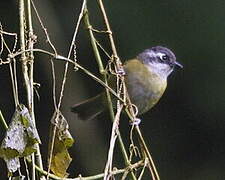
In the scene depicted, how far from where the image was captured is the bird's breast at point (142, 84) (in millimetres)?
4512

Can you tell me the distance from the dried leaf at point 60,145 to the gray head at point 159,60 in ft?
6.66

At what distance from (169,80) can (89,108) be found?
1596mm

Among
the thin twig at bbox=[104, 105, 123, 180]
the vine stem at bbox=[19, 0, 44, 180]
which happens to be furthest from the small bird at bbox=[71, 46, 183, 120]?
the thin twig at bbox=[104, 105, 123, 180]

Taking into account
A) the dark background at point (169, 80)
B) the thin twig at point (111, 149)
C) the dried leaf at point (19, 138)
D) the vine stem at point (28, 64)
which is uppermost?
the vine stem at point (28, 64)

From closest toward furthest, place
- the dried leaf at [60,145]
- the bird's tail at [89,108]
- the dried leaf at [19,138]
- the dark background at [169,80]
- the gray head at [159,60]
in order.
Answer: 1. the dried leaf at [19,138]
2. the dried leaf at [60,145]
3. the bird's tail at [89,108]
4. the gray head at [159,60]
5. the dark background at [169,80]

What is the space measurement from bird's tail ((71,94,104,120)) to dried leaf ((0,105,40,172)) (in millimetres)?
1932

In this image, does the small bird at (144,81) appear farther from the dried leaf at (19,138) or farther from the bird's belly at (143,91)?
the dried leaf at (19,138)

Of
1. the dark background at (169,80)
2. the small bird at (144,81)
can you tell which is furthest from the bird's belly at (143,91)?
the dark background at (169,80)

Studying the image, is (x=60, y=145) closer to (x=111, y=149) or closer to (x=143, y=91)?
(x=111, y=149)

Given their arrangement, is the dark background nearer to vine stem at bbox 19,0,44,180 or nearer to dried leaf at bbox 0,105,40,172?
vine stem at bbox 19,0,44,180

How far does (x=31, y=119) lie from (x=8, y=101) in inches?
138

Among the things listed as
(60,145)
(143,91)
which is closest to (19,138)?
(60,145)

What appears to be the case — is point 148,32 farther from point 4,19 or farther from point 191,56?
point 4,19

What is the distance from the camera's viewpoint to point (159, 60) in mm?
4691
